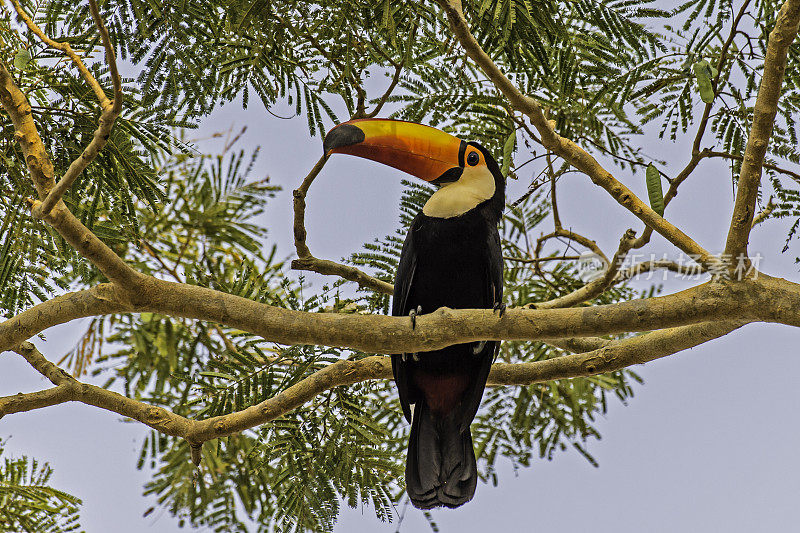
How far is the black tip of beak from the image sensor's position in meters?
3.78

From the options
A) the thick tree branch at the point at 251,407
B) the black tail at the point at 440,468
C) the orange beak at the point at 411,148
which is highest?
the orange beak at the point at 411,148

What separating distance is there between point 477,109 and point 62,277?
285 cm

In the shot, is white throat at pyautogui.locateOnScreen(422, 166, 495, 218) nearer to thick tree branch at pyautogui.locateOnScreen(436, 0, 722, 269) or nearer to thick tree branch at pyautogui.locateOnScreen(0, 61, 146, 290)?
thick tree branch at pyautogui.locateOnScreen(436, 0, 722, 269)

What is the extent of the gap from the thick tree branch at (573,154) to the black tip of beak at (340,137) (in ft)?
2.70

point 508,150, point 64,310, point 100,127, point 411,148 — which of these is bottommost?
point 64,310

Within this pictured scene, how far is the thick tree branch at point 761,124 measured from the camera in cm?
282

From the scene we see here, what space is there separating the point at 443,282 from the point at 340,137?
35.9 inches

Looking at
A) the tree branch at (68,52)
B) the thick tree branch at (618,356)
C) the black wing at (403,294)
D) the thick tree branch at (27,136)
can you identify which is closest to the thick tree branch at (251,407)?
the thick tree branch at (618,356)

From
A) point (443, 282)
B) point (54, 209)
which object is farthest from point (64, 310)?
point (443, 282)

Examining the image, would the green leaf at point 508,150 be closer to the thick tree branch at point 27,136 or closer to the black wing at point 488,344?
the black wing at point 488,344

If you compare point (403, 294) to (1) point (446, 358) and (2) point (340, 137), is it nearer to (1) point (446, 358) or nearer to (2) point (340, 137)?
(1) point (446, 358)

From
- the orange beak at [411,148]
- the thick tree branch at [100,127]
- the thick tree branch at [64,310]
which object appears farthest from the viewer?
the orange beak at [411,148]

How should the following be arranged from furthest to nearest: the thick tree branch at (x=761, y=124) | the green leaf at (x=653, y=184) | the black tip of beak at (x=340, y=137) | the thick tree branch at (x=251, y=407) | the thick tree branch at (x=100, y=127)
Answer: the black tip of beak at (x=340, y=137), the thick tree branch at (x=251, y=407), the green leaf at (x=653, y=184), the thick tree branch at (x=761, y=124), the thick tree branch at (x=100, y=127)

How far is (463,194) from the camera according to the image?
13.5 ft
